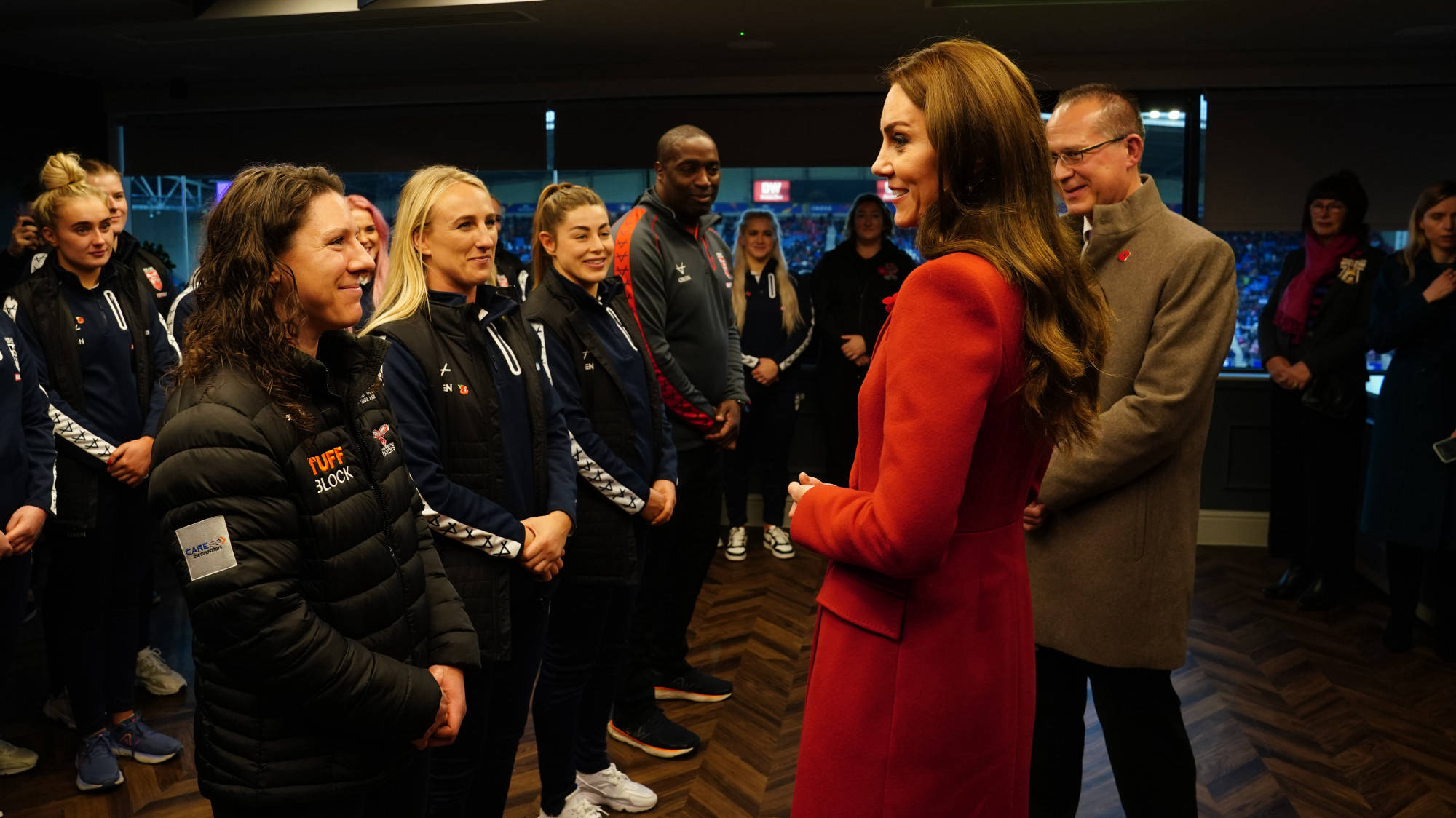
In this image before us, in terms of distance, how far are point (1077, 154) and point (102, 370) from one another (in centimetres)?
279

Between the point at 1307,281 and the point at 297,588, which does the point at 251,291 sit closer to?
the point at 297,588

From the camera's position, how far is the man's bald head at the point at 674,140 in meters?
3.33

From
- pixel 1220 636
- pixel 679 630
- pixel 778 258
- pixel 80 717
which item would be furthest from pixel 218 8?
pixel 1220 636

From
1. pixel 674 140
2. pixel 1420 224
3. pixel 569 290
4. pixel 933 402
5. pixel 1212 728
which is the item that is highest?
pixel 674 140

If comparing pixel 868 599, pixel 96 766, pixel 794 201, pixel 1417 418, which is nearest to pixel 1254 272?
pixel 1417 418

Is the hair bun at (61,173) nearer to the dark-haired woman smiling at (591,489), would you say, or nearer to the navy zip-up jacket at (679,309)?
the dark-haired woman smiling at (591,489)

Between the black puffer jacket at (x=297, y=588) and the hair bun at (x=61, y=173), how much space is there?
2019 mm

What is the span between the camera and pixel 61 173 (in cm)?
305

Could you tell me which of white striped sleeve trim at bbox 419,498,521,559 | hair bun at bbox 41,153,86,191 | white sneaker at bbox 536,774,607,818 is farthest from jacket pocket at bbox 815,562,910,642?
hair bun at bbox 41,153,86,191

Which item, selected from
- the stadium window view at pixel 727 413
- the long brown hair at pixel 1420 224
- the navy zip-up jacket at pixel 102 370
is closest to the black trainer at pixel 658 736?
the stadium window view at pixel 727 413

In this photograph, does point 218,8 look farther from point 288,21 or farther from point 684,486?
point 684,486

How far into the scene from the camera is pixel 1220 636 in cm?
421

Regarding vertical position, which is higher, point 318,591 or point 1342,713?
point 318,591

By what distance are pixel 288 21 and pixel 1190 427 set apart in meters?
4.58
